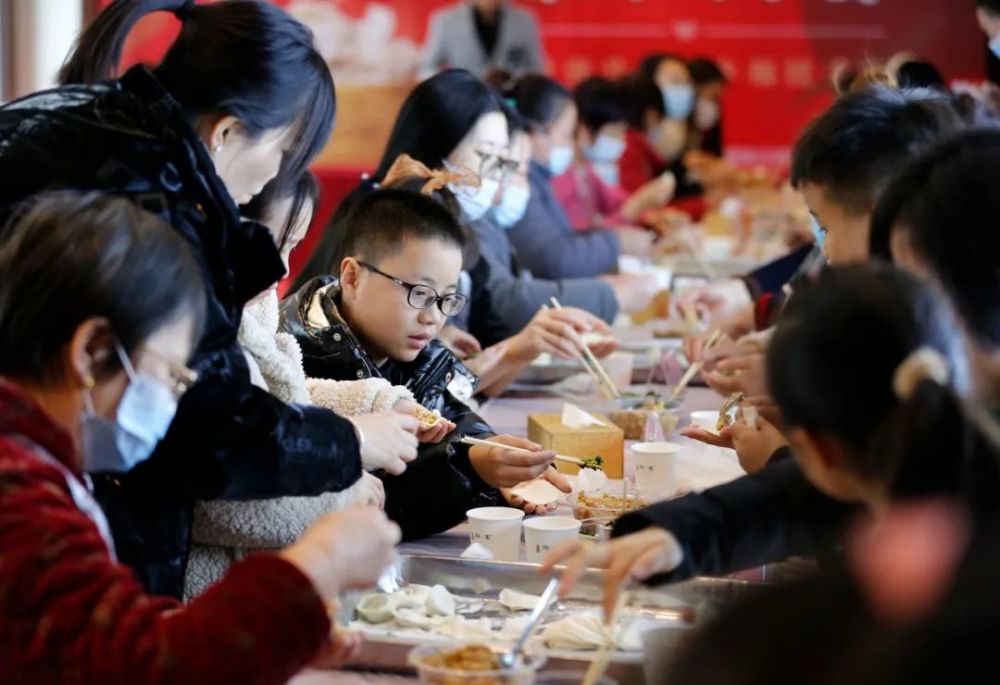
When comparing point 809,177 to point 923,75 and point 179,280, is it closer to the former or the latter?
point 923,75

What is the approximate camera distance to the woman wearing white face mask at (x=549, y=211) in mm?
4809

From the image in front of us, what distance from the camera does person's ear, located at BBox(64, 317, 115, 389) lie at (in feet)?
3.84

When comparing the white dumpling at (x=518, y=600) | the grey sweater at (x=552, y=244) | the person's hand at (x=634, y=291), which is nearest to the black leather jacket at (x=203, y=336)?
the white dumpling at (x=518, y=600)

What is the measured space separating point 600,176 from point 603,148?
0.14m

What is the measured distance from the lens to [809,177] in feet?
7.05

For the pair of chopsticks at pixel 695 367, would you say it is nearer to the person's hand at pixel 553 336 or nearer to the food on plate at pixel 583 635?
the person's hand at pixel 553 336

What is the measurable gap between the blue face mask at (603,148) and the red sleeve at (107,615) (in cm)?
581

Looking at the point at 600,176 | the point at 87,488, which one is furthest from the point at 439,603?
the point at 600,176

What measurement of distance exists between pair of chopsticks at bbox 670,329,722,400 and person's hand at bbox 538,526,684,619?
156 centimetres

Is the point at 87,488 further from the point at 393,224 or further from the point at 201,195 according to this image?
the point at 393,224

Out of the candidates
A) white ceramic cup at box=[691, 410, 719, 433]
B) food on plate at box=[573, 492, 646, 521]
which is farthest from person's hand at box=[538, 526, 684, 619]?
white ceramic cup at box=[691, 410, 719, 433]

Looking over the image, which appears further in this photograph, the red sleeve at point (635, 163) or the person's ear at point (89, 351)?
the red sleeve at point (635, 163)

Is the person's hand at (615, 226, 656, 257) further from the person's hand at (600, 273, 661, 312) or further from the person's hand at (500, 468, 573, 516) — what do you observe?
the person's hand at (500, 468, 573, 516)

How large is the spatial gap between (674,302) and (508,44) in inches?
135
